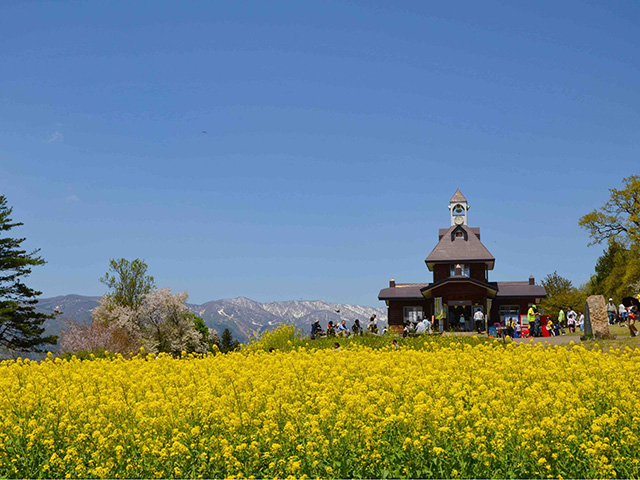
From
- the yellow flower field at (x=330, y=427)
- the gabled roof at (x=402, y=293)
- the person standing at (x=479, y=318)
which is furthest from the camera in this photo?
the gabled roof at (x=402, y=293)

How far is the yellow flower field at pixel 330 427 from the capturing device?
589cm

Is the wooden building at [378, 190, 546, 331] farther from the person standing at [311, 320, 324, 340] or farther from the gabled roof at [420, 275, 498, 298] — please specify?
the person standing at [311, 320, 324, 340]

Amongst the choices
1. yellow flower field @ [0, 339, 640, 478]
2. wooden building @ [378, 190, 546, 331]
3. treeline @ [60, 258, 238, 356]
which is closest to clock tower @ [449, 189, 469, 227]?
wooden building @ [378, 190, 546, 331]

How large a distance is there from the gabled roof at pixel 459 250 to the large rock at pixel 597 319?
998 inches

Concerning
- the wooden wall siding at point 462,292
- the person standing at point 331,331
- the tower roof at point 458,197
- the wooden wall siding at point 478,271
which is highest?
the tower roof at point 458,197

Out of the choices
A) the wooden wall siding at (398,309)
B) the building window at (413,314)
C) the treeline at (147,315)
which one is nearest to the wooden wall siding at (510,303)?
the building window at (413,314)

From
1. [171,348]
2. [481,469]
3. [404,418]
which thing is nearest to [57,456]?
[404,418]

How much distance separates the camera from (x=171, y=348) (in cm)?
4775

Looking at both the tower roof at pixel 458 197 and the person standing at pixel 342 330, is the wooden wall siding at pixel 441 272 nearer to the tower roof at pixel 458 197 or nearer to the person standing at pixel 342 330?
the tower roof at pixel 458 197

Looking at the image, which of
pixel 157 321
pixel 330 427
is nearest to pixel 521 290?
pixel 157 321

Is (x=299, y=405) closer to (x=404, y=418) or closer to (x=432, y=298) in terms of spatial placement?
(x=404, y=418)

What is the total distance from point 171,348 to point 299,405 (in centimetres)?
4261

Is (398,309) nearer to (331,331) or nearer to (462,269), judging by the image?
(462,269)

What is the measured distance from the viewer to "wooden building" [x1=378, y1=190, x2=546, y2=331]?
4697cm
